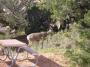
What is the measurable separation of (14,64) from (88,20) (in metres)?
2.16

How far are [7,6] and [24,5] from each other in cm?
94

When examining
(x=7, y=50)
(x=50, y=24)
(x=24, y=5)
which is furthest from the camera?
(x=24, y=5)

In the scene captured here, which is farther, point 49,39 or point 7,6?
point 7,6

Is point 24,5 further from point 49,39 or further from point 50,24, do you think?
point 49,39

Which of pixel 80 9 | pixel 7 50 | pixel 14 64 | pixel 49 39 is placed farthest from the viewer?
pixel 49 39

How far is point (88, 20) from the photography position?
324 inches

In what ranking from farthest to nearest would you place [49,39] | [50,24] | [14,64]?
[50,24] → [49,39] → [14,64]

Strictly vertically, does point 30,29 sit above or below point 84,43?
below

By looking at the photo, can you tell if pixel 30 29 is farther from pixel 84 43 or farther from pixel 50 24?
pixel 84 43

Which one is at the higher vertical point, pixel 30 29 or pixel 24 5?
pixel 24 5

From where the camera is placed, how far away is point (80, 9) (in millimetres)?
9922

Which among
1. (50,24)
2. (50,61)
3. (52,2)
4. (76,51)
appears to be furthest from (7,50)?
(50,24)

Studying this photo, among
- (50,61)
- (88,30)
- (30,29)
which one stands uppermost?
(88,30)

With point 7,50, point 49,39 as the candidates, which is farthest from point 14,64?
point 49,39
